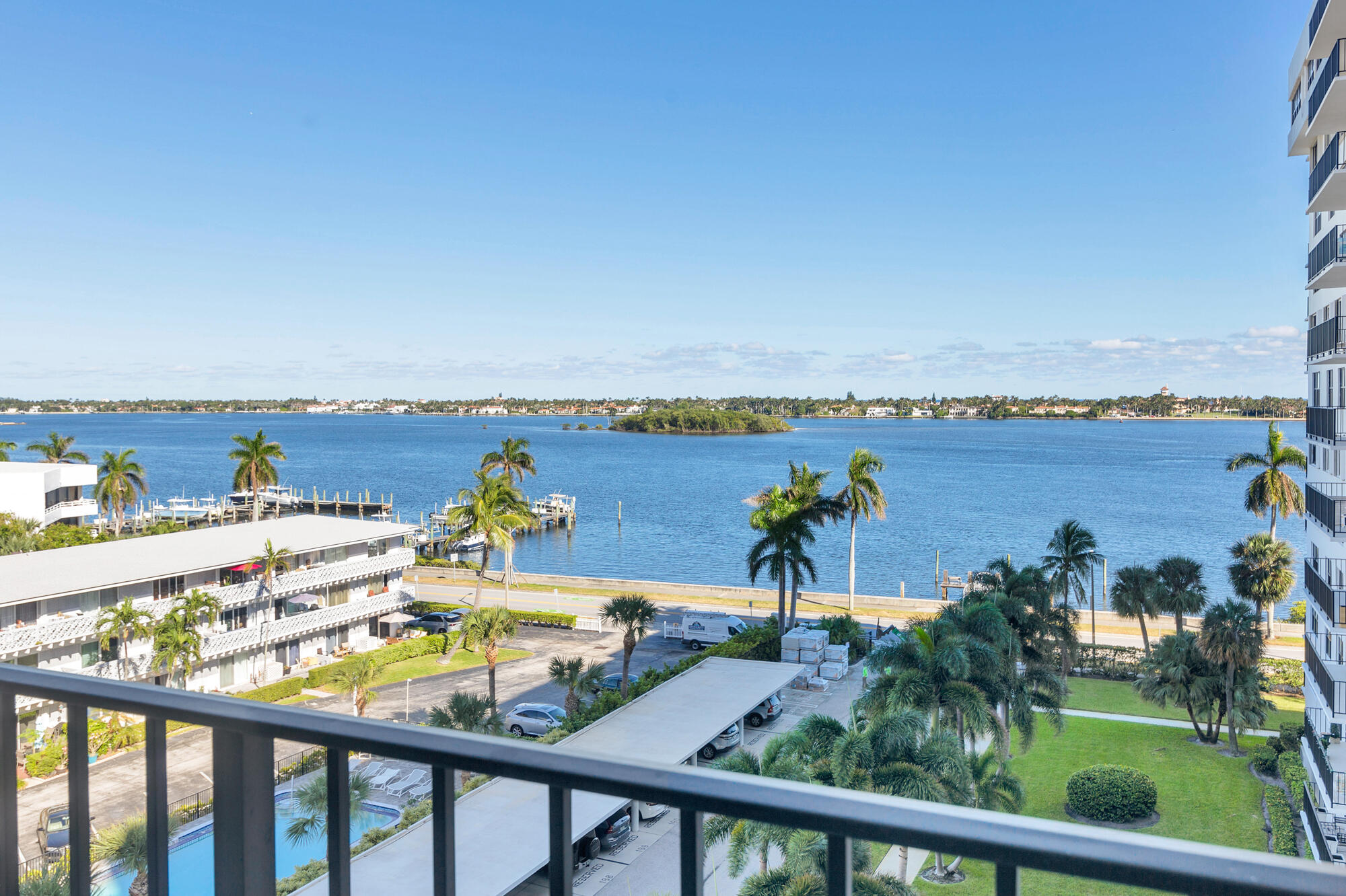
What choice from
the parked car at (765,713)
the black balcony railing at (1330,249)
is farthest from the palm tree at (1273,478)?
the parked car at (765,713)

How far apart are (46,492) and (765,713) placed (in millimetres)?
46658

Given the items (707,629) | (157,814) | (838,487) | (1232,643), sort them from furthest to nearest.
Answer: (838,487) → (707,629) → (1232,643) → (157,814)

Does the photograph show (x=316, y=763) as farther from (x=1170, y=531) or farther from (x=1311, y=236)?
(x=1170, y=531)

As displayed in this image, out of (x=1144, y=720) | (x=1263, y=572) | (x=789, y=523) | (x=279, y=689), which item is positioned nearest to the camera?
(x=1144, y=720)

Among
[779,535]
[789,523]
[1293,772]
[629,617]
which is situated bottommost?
[1293,772]

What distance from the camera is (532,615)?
38.5 metres

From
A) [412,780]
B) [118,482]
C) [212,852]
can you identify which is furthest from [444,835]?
[118,482]

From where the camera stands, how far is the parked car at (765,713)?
83.5ft

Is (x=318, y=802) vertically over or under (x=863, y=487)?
over

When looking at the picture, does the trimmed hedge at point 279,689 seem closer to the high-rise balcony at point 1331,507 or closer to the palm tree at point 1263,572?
the high-rise balcony at point 1331,507

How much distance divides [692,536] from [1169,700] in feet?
167

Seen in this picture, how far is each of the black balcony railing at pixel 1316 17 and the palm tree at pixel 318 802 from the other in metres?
20.9

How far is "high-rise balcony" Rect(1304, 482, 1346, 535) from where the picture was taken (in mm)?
16938

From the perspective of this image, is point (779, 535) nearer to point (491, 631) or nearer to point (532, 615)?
point (532, 615)
